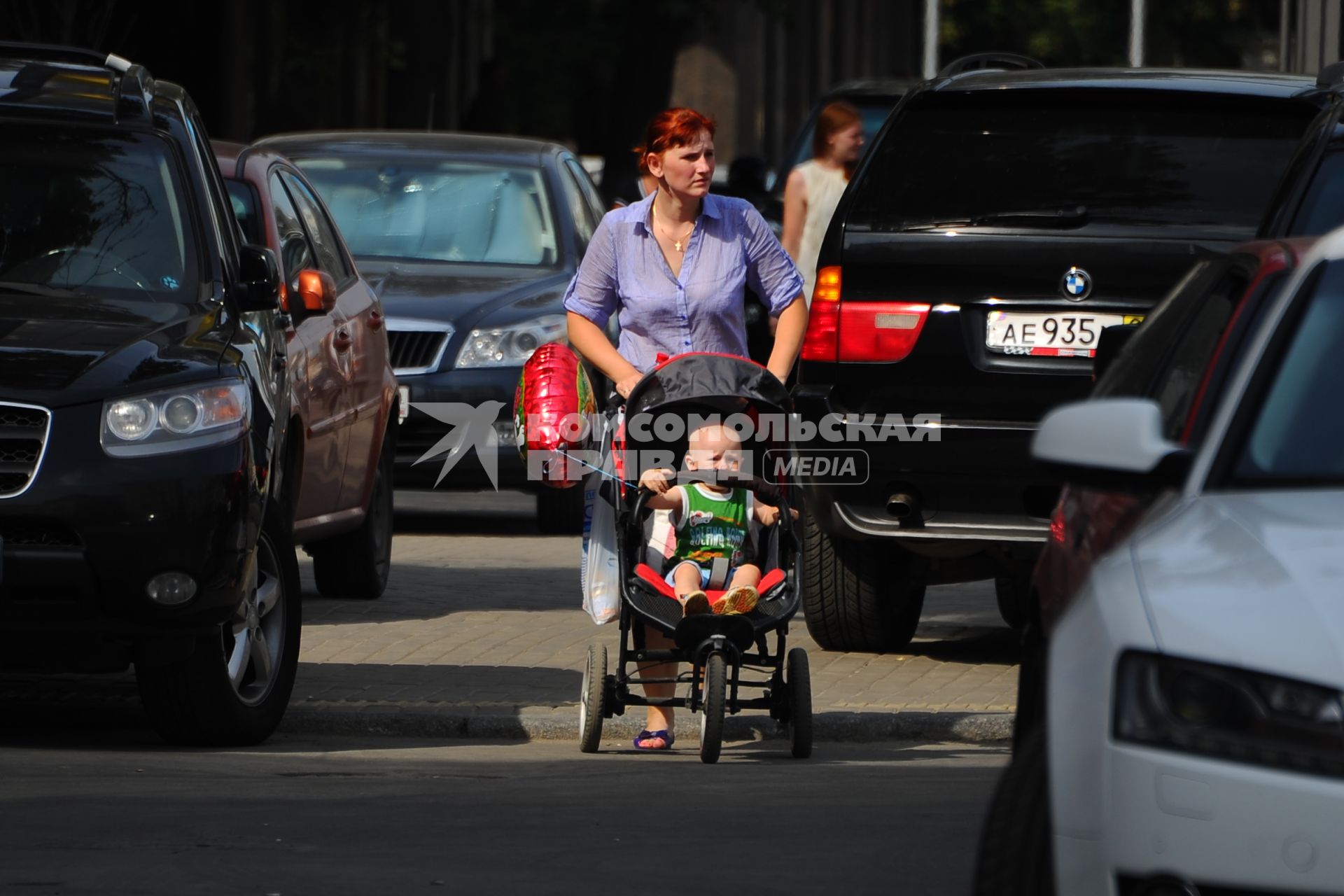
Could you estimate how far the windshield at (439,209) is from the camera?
1404cm

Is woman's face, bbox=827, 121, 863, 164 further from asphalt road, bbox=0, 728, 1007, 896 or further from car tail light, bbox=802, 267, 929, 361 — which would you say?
asphalt road, bbox=0, 728, 1007, 896

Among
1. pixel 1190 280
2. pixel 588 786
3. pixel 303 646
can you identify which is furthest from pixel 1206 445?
pixel 303 646

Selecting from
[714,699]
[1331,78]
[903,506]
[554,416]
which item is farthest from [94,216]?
[1331,78]

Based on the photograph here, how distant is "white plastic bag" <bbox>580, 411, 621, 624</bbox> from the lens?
7492 mm

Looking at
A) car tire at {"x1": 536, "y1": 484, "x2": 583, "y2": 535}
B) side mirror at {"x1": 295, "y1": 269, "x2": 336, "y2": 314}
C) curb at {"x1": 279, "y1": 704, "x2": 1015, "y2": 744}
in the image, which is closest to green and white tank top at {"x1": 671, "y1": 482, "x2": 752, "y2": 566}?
curb at {"x1": 279, "y1": 704, "x2": 1015, "y2": 744}

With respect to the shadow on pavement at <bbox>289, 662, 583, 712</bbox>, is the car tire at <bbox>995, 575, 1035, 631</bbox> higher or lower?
lower

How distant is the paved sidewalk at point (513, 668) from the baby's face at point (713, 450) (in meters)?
0.65

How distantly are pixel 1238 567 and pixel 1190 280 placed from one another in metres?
1.68

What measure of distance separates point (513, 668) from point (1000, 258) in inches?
84.8

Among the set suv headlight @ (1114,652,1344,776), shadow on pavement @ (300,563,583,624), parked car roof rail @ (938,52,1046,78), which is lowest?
shadow on pavement @ (300,563,583,624)

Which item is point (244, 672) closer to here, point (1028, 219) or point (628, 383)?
point (628, 383)

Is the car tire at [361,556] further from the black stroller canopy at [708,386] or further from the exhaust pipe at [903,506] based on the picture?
the black stroller canopy at [708,386]

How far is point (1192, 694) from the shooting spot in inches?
150

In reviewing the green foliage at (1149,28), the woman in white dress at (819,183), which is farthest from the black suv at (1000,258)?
the green foliage at (1149,28)
